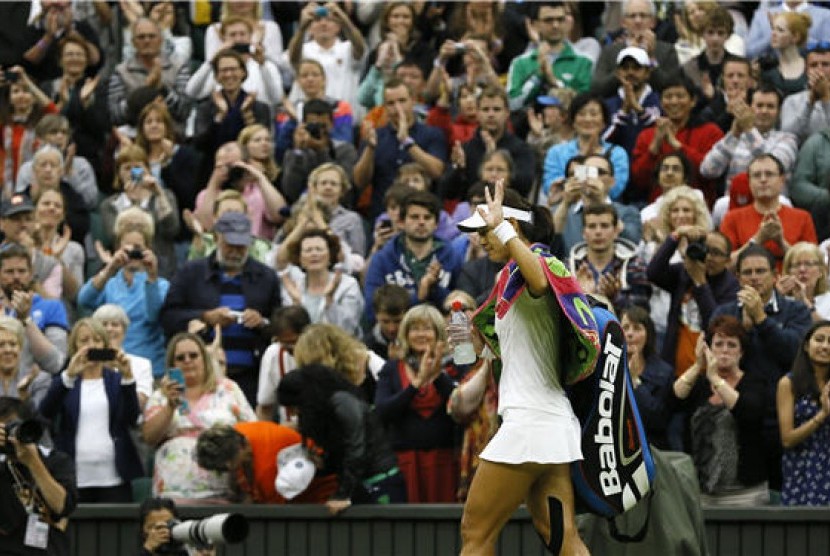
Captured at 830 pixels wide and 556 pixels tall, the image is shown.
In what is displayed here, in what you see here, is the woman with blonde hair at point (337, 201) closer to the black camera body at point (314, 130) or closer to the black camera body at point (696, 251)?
the black camera body at point (314, 130)

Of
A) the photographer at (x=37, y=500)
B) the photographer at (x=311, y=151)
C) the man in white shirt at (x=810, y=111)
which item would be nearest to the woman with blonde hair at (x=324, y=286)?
the photographer at (x=311, y=151)

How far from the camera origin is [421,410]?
13.3 m

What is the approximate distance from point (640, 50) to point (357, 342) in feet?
13.3

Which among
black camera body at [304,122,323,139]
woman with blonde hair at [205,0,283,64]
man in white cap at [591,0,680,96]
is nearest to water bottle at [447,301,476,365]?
black camera body at [304,122,323,139]

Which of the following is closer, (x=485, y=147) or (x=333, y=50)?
(x=485, y=147)

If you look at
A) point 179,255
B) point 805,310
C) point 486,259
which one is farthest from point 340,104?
point 805,310

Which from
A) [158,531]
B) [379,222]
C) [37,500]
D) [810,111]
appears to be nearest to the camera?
[158,531]

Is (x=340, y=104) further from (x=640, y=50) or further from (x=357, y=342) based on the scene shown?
(x=357, y=342)

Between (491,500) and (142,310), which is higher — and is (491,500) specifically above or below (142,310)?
below

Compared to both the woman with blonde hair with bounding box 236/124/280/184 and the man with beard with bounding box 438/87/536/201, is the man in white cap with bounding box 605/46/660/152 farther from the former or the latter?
the woman with blonde hair with bounding box 236/124/280/184

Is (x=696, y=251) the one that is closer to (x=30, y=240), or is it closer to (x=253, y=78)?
(x=30, y=240)

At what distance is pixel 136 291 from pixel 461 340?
508 cm

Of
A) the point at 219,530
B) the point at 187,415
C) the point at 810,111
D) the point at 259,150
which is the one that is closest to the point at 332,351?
the point at 187,415

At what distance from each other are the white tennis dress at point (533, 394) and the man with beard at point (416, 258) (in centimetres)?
442
